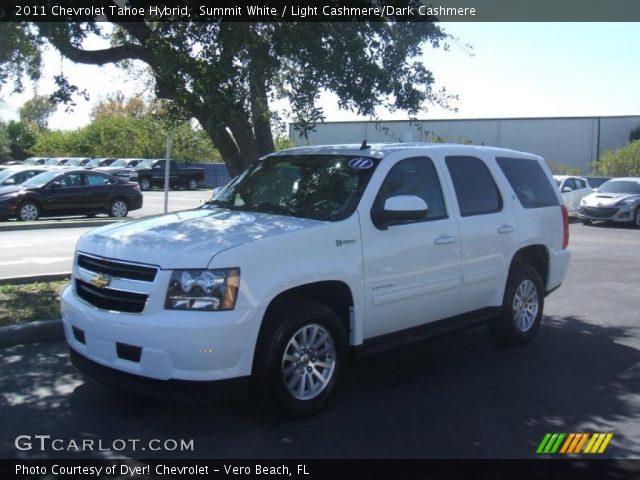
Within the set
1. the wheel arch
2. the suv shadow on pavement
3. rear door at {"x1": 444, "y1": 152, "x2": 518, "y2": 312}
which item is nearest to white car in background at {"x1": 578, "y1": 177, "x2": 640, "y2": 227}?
the suv shadow on pavement

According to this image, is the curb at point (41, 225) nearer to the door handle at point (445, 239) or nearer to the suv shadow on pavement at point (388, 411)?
the suv shadow on pavement at point (388, 411)

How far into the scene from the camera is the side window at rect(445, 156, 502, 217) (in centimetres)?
644

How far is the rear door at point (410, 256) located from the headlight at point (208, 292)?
1242 millimetres

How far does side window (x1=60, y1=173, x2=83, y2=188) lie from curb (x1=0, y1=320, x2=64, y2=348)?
45.1ft

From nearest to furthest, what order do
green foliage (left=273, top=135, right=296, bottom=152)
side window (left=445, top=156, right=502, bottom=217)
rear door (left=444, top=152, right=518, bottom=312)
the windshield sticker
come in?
the windshield sticker, rear door (left=444, top=152, right=518, bottom=312), side window (left=445, top=156, right=502, bottom=217), green foliage (left=273, top=135, right=296, bottom=152)

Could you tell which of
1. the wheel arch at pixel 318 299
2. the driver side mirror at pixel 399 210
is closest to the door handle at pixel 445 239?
the driver side mirror at pixel 399 210

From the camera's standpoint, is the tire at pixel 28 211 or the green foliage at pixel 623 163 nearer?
the tire at pixel 28 211

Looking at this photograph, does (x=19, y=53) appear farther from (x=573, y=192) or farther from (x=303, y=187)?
(x=573, y=192)

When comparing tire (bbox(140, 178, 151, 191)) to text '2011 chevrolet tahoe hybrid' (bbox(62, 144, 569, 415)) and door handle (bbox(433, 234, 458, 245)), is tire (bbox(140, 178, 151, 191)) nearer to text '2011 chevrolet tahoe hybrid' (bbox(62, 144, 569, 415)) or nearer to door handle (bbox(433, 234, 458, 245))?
text '2011 chevrolet tahoe hybrid' (bbox(62, 144, 569, 415))

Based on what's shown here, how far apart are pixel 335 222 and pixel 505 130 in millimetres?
45943

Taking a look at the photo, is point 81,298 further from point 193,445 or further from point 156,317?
point 193,445

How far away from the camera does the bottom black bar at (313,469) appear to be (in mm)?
4090

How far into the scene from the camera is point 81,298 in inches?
203

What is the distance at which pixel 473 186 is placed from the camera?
664 cm
